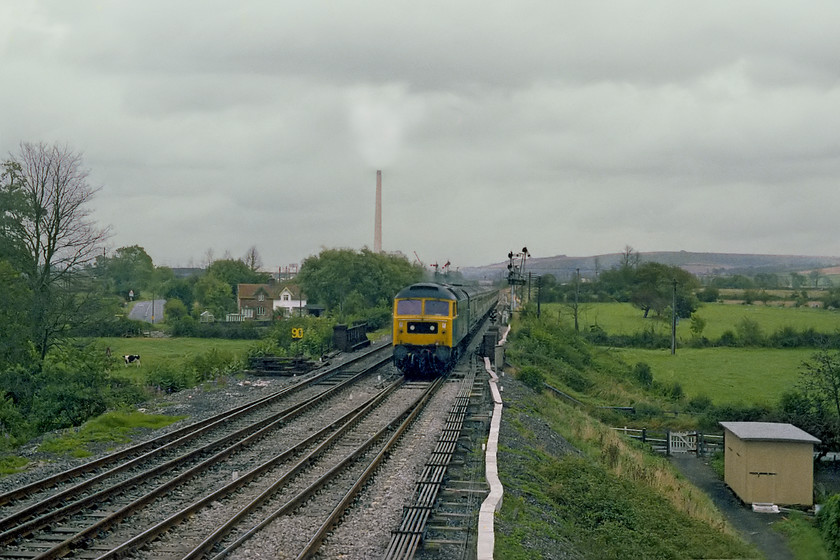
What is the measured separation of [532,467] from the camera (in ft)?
47.2

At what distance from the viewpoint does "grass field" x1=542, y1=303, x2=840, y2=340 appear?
59.6 metres

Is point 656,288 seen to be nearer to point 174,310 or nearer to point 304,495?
point 174,310

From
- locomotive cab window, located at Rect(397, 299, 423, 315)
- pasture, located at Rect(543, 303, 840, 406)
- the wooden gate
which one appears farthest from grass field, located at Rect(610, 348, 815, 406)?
locomotive cab window, located at Rect(397, 299, 423, 315)

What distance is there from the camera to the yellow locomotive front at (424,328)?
25.0 meters

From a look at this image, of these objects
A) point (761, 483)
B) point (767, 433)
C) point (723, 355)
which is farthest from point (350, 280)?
point (761, 483)

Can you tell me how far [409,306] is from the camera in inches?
1001

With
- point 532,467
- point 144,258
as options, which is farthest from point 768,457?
point 144,258

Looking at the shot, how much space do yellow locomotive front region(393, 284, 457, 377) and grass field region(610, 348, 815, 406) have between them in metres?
16.5

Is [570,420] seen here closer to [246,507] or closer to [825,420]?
[825,420]

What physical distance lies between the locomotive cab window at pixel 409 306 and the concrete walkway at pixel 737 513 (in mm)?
9944

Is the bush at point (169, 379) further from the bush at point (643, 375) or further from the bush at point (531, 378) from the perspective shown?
the bush at point (643, 375)

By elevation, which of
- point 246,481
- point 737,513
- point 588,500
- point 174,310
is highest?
point 174,310

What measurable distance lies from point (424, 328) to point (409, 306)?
0.96m

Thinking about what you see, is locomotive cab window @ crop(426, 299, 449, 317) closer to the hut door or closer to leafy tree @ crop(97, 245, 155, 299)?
the hut door
